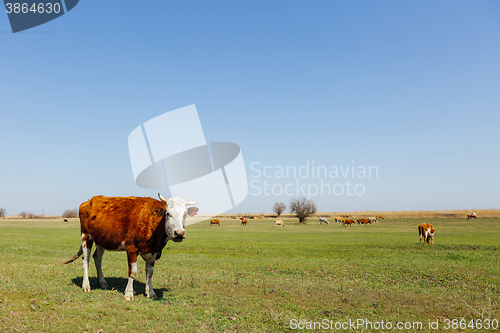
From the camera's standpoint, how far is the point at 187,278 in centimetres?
1353

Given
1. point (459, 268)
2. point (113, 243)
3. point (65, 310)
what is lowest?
point (459, 268)

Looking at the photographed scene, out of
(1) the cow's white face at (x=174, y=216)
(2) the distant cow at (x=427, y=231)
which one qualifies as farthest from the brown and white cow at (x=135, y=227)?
(2) the distant cow at (x=427, y=231)

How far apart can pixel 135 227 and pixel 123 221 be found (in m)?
0.54

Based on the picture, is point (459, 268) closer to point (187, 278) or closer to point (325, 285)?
point (325, 285)

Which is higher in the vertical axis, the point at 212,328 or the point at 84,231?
the point at 84,231

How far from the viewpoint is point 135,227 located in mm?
10258

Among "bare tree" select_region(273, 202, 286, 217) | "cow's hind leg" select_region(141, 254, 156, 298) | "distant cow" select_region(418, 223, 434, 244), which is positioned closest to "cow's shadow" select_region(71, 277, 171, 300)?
"cow's hind leg" select_region(141, 254, 156, 298)

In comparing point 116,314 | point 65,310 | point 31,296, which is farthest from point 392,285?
point 31,296

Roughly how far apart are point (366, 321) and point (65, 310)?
794 centimetres

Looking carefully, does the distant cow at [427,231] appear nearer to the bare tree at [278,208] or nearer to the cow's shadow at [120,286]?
the cow's shadow at [120,286]

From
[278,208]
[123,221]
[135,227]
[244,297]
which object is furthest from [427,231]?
[278,208]

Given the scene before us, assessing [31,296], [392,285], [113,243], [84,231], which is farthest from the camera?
[392,285]

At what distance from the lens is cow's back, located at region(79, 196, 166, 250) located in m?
10.2

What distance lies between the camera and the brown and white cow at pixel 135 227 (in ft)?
32.2
